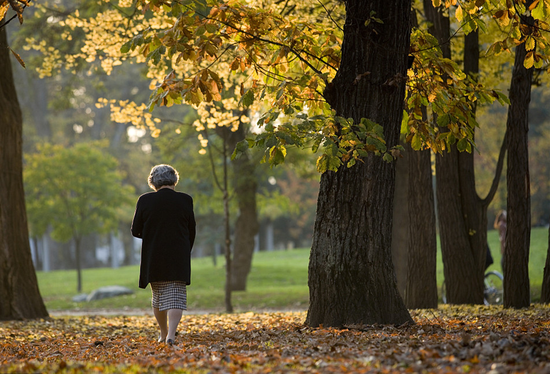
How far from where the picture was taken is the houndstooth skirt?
5.90m

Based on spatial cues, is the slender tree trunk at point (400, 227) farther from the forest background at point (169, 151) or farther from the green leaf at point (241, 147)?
the green leaf at point (241, 147)

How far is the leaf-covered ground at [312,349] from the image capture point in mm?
3953

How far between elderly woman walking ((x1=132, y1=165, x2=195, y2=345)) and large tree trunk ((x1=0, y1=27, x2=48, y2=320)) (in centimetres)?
475

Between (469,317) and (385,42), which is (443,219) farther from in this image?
(385,42)

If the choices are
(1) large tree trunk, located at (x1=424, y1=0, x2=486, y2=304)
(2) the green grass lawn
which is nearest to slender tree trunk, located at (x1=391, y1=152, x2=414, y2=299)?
(1) large tree trunk, located at (x1=424, y1=0, x2=486, y2=304)

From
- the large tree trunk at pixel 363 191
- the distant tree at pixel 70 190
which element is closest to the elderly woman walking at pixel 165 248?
the large tree trunk at pixel 363 191

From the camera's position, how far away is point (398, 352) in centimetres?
433

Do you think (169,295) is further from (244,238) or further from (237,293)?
(244,238)

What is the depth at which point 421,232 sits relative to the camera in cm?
950

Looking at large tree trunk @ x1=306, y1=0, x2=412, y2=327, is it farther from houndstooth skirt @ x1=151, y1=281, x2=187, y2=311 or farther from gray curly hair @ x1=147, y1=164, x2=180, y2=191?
gray curly hair @ x1=147, y1=164, x2=180, y2=191

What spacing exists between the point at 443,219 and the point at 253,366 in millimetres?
6467

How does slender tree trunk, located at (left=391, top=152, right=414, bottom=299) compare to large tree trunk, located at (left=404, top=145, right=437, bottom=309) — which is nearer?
large tree trunk, located at (left=404, top=145, right=437, bottom=309)

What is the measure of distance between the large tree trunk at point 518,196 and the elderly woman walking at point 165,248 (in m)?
4.90

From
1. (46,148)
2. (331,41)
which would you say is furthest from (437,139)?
(46,148)
